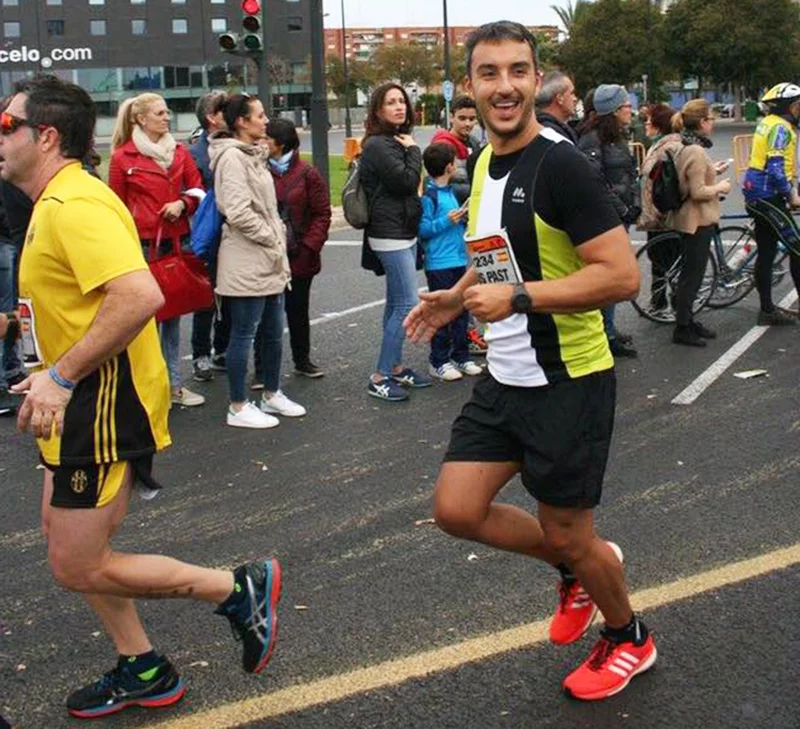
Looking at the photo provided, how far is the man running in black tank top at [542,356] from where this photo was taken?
310 centimetres

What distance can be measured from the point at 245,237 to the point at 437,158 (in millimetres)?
1675

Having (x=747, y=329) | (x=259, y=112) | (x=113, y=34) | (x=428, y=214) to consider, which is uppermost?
(x=113, y=34)

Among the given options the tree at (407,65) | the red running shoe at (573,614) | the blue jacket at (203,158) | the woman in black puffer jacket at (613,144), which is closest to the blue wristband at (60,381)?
the red running shoe at (573,614)

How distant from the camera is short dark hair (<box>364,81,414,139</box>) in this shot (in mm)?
7168

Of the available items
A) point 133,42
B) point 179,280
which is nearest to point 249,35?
point 179,280

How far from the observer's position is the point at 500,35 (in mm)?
3256

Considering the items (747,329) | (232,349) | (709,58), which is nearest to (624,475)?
(232,349)

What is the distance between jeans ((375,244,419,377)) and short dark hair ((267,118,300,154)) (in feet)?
3.04

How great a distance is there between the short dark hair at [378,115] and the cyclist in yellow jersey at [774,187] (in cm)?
320

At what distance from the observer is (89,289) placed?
307 cm

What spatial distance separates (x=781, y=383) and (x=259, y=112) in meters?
3.80

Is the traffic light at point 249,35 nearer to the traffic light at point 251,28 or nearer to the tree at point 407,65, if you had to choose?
the traffic light at point 251,28

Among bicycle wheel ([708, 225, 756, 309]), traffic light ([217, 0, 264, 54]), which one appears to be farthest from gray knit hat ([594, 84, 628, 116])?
traffic light ([217, 0, 264, 54])

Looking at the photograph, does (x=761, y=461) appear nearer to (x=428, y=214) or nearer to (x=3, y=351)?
(x=428, y=214)
